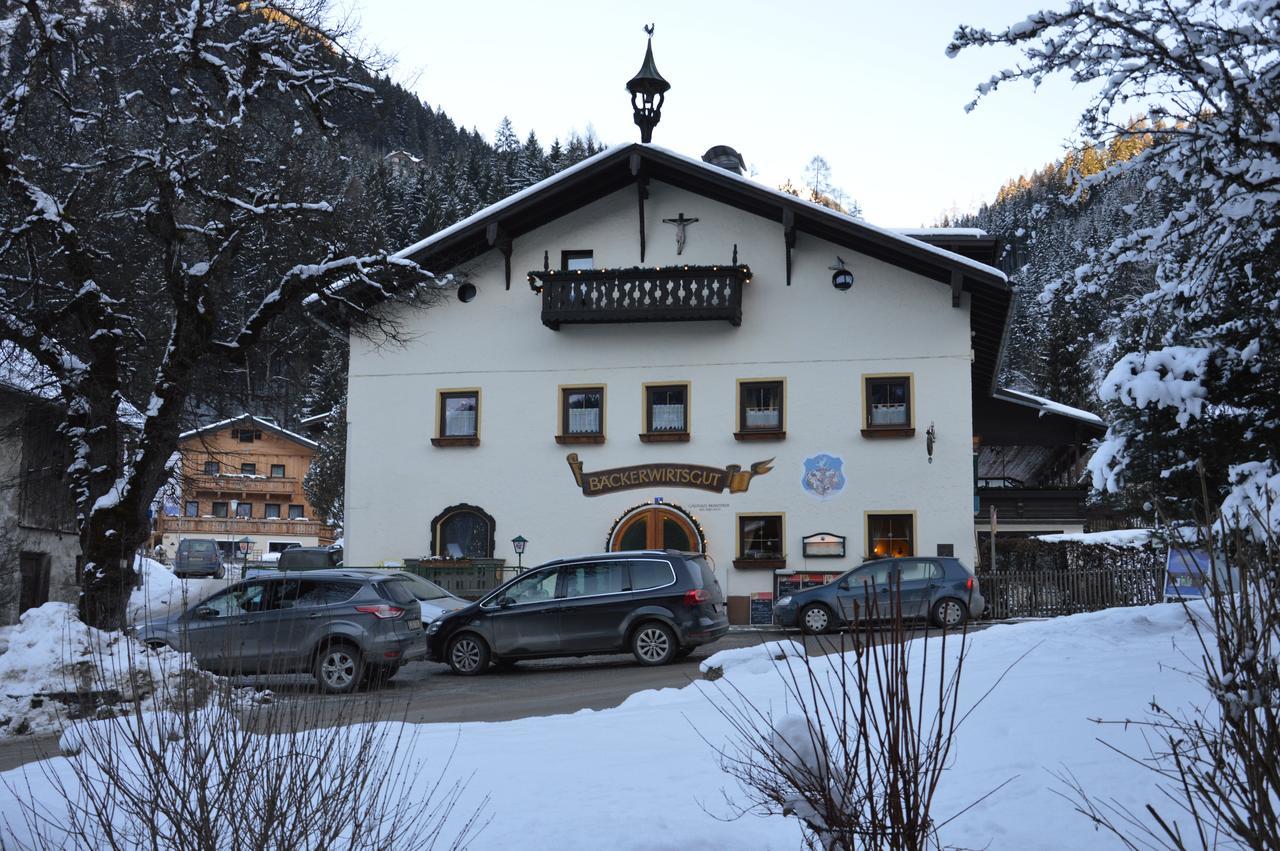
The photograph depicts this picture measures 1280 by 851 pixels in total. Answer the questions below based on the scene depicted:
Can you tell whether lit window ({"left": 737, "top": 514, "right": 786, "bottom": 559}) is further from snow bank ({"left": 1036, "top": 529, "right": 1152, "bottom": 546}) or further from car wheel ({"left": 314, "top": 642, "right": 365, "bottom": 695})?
car wheel ({"left": 314, "top": 642, "right": 365, "bottom": 695})

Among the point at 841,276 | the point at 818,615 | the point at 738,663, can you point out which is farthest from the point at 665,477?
the point at 738,663

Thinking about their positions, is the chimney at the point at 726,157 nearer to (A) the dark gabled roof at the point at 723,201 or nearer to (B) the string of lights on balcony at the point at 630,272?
(A) the dark gabled roof at the point at 723,201

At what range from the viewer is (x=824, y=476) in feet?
92.0

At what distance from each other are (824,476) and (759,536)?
1890 millimetres

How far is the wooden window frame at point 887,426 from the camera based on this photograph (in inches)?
1093

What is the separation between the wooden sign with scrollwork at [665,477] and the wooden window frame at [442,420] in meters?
2.31

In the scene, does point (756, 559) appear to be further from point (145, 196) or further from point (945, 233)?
point (145, 196)

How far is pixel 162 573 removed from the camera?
42781 millimetres

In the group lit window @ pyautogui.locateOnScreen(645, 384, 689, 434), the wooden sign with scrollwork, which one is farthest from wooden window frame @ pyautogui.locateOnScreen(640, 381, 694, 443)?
the wooden sign with scrollwork

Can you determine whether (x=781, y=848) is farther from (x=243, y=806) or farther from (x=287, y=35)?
(x=287, y=35)

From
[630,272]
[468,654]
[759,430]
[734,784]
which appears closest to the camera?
[734,784]

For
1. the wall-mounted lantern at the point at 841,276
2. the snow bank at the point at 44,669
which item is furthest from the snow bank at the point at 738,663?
the wall-mounted lantern at the point at 841,276

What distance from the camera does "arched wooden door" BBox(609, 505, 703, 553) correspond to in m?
28.4

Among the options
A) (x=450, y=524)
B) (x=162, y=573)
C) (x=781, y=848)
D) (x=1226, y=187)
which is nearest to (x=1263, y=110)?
(x=1226, y=187)
